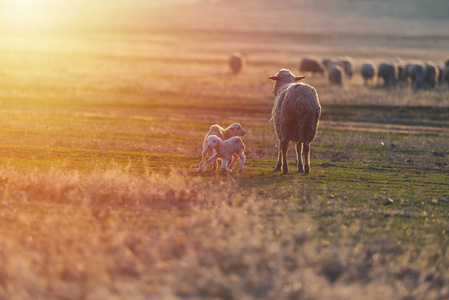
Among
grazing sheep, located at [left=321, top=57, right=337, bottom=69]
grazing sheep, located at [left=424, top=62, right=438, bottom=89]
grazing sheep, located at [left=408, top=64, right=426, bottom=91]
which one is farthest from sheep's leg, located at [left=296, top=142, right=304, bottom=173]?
grazing sheep, located at [left=321, top=57, right=337, bottom=69]

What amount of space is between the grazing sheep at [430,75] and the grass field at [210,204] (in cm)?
1099

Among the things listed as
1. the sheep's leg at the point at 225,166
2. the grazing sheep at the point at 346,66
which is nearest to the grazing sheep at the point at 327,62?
the grazing sheep at the point at 346,66

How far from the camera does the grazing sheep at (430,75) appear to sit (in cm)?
4368

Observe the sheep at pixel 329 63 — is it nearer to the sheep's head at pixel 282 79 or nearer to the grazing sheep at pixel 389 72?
the grazing sheep at pixel 389 72

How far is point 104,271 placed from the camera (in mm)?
6633

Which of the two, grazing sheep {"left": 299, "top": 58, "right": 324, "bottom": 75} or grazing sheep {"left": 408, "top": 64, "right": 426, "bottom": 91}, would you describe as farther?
grazing sheep {"left": 299, "top": 58, "right": 324, "bottom": 75}

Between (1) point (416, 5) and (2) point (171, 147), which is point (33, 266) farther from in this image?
(1) point (416, 5)

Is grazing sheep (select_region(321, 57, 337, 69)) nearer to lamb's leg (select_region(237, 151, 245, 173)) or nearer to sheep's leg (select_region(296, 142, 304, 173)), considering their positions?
sheep's leg (select_region(296, 142, 304, 173))

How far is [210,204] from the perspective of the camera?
32.9ft

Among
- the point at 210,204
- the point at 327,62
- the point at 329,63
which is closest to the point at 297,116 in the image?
the point at 210,204

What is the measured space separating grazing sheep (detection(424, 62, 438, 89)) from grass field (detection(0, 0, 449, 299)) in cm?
1099

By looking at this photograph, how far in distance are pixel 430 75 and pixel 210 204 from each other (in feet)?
125

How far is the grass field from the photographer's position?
664 cm

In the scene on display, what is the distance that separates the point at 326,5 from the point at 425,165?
14904 cm
